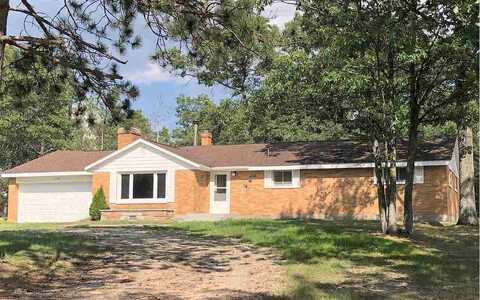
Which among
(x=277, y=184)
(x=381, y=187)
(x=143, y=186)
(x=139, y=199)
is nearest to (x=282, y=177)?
(x=277, y=184)

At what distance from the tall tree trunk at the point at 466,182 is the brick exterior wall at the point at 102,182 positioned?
16.3 meters

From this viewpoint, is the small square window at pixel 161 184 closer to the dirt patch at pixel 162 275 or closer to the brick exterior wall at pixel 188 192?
the brick exterior wall at pixel 188 192

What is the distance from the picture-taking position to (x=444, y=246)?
48.5 feet

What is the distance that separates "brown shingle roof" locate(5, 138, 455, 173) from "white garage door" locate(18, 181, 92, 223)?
1035 millimetres

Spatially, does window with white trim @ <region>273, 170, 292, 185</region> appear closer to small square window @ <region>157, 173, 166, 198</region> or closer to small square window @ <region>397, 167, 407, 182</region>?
small square window @ <region>397, 167, 407, 182</region>

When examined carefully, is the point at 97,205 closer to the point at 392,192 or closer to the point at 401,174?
the point at 401,174

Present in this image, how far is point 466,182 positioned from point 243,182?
33.8 ft

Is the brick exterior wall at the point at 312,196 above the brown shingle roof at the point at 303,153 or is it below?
below

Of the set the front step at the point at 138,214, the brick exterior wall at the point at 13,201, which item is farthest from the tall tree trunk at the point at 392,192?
the brick exterior wall at the point at 13,201

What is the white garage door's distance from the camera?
32250 millimetres

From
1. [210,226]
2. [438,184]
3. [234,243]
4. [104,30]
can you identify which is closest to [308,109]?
[234,243]

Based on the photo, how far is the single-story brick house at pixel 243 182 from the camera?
87.1 ft

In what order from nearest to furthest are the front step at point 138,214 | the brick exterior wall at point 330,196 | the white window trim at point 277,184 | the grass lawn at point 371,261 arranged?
the grass lawn at point 371,261, the brick exterior wall at point 330,196, the white window trim at point 277,184, the front step at point 138,214

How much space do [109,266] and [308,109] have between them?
294 inches
